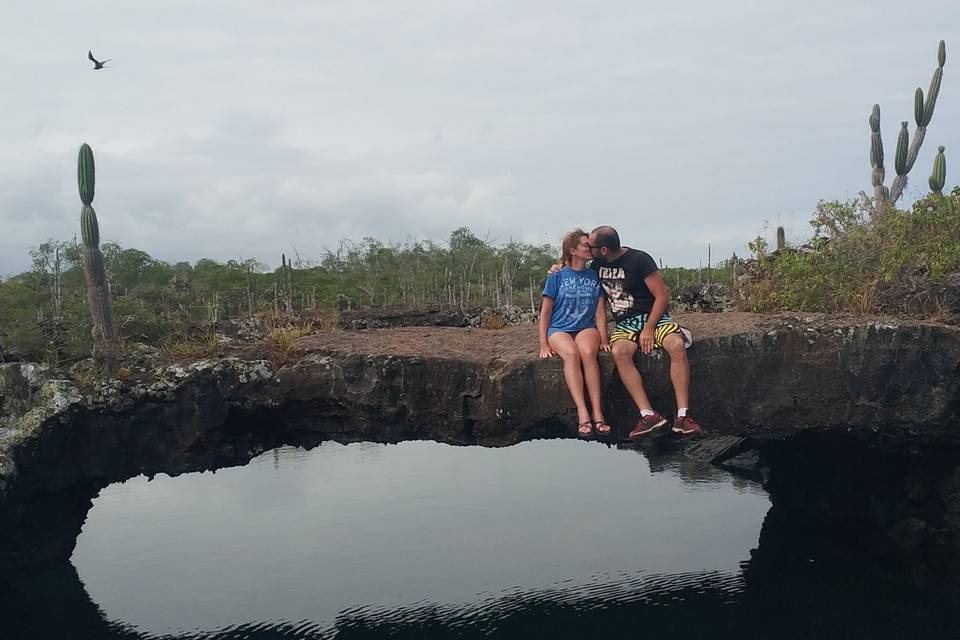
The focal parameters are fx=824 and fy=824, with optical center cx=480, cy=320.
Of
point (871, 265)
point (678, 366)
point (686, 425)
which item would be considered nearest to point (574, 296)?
point (678, 366)

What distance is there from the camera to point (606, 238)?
23.5 ft

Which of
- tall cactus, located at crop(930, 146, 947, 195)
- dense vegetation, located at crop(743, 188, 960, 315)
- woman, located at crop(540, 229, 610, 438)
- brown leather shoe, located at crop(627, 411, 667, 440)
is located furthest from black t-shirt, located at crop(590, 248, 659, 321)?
tall cactus, located at crop(930, 146, 947, 195)

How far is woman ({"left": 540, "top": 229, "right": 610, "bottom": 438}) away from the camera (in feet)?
24.2

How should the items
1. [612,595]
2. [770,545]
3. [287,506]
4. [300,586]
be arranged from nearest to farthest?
[612,595]
[300,586]
[770,545]
[287,506]

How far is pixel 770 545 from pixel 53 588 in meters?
11.3

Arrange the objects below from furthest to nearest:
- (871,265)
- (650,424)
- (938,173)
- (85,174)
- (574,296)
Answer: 1. (938,173)
2. (85,174)
3. (871,265)
4. (574,296)
5. (650,424)

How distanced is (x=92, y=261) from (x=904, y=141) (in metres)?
17.9

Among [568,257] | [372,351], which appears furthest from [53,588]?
[568,257]

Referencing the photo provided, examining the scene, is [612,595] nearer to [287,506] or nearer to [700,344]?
[700,344]

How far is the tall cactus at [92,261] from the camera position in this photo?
1052cm

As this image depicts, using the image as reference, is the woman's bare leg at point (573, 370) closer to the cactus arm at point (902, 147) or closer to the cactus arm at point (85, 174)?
the cactus arm at point (85, 174)

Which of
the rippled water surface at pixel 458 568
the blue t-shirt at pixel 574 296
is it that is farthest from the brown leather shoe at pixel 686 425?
the rippled water surface at pixel 458 568

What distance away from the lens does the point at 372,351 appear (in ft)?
27.9

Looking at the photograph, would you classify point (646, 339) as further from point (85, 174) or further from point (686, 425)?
point (85, 174)
